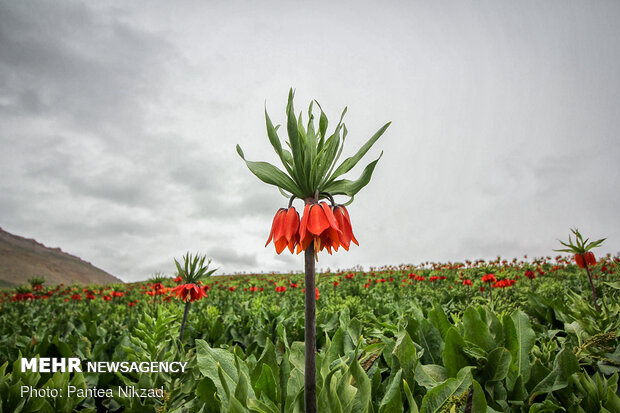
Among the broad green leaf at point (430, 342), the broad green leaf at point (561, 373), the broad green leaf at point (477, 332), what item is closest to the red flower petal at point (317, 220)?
the broad green leaf at point (477, 332)

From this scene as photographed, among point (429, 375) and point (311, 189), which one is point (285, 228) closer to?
point (311, 189)

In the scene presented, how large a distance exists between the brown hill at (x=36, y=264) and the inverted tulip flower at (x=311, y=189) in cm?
3797

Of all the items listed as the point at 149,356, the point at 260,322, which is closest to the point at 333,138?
the point at 149,356

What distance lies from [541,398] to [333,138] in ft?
5.90

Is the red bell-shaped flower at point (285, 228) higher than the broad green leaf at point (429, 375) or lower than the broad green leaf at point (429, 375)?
higher

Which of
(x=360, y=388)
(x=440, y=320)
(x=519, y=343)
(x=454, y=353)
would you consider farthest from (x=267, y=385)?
(x=519, y=343)

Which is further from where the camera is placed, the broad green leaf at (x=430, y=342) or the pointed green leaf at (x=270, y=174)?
the broad green leaf at (x=430, y=342)

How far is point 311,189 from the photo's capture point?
4.25ft

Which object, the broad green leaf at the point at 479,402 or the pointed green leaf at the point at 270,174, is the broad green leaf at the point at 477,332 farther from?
the pointed green leaf at the point at 270,174

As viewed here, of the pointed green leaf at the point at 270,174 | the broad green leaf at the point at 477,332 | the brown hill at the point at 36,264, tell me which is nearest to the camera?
the pointed green leaf at the point at 270,174

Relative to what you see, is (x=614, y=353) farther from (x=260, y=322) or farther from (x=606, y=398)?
(x=260, y=322)

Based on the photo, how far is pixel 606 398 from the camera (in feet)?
4.81

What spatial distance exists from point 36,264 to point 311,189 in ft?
162

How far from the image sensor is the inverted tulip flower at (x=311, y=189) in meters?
1.19
